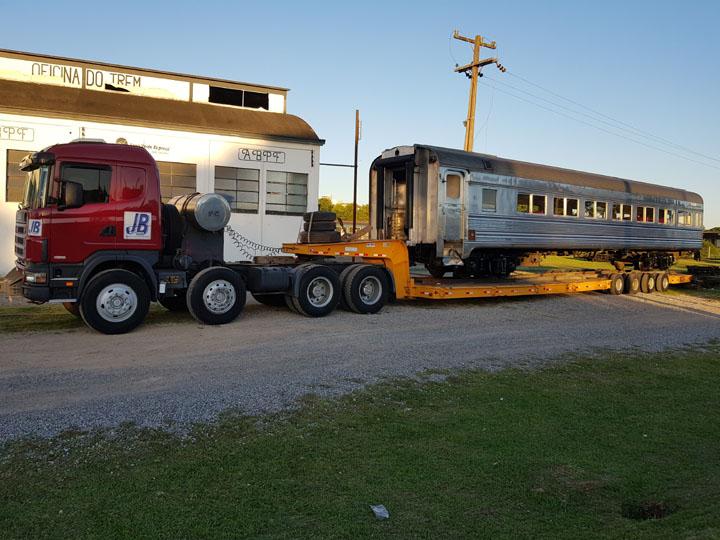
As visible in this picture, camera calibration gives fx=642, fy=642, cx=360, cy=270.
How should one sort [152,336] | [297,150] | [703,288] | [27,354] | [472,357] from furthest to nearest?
[297,150], [703,288], [152,336], [472,357], [27,354]

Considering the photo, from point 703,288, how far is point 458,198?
1163 centimetres

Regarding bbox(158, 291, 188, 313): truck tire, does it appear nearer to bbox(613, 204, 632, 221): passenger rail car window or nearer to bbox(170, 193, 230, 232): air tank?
bbox(170, 193, 230, 232): air tank

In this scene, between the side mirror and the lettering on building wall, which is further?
the lettering on building wall

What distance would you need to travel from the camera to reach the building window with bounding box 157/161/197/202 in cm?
2053

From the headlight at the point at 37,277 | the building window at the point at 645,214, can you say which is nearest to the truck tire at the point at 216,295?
the headlight at the point at 37,277

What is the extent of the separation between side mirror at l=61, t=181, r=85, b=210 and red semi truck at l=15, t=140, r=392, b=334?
0.06 ft

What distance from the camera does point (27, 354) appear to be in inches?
331

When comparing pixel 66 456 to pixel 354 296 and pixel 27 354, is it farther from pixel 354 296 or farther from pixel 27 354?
pixel 354 296

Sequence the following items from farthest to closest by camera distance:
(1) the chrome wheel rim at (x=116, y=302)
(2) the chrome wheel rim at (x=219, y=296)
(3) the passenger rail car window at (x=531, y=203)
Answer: (3) the passenger rail car window at (x=531, y=203) < (2) the chrome wheel rim at (x=219, y=296) < (1) the chrome wheel rim at (x=116, y=302)

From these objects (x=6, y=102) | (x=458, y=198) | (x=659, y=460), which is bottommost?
(x=659, y=460)

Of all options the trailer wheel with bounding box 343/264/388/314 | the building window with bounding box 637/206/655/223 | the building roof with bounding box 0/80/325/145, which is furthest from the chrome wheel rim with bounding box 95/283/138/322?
the building window with bounding box 637/206/655/223

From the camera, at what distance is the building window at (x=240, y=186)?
70.4ft

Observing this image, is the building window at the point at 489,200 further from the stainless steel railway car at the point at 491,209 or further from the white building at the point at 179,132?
the white building at the point at 179,132

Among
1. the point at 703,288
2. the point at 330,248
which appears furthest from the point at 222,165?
the point at 703,288
